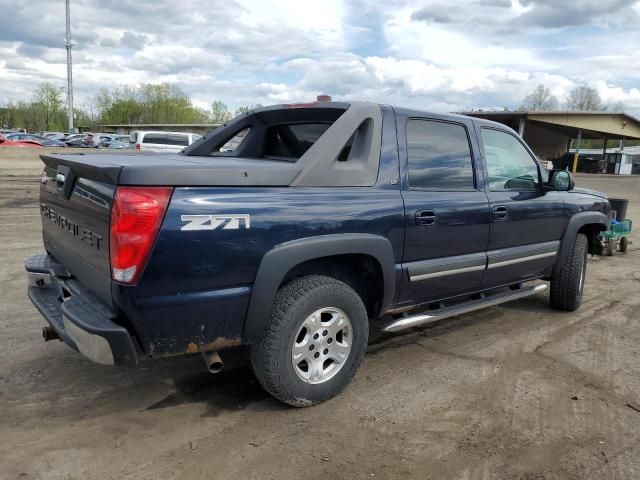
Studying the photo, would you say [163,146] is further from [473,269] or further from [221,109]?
[221,109]

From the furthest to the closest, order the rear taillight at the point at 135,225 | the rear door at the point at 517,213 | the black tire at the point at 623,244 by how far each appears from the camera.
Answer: the black tire at the point at 623,244, the rear door at the point at 517,213, the rear taillight at the point at 135,225

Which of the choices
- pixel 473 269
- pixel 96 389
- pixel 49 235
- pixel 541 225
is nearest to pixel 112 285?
pixel 96 389

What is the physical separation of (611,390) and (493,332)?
125 centimetres

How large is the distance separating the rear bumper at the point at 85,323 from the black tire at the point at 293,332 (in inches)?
29.0

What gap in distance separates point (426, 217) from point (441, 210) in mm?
177

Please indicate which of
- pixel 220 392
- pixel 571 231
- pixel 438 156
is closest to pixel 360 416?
pixel 220 392

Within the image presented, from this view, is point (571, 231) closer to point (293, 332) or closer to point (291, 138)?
point (291, 138)

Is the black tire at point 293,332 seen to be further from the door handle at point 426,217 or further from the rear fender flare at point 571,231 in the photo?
the rear fender flare at point 571,231

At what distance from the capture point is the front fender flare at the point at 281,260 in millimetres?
2928

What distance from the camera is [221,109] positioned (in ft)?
319

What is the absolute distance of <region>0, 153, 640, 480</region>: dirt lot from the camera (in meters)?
2.77

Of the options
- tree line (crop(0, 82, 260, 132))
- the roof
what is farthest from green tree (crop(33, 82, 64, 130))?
the roof

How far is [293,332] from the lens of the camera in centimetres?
312

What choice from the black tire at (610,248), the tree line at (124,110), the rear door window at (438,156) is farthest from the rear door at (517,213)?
the tree line at (124,110)
